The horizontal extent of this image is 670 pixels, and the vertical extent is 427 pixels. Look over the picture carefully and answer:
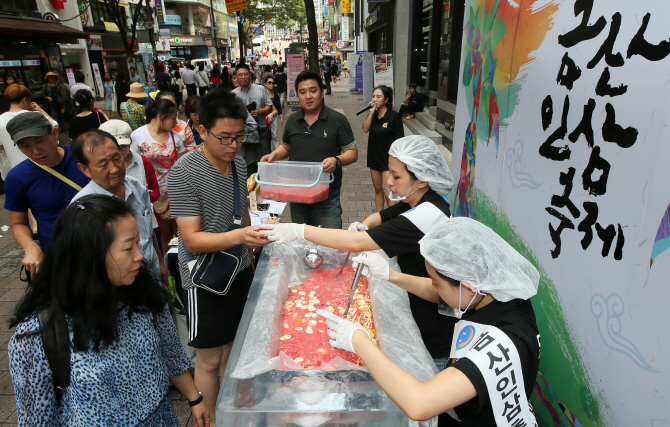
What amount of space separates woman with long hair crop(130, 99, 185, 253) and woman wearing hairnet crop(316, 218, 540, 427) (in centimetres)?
336

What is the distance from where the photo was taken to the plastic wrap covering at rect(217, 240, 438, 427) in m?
1.51

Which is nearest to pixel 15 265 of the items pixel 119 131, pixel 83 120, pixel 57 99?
pixel 83 120

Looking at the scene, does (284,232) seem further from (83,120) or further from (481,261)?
(83,120)

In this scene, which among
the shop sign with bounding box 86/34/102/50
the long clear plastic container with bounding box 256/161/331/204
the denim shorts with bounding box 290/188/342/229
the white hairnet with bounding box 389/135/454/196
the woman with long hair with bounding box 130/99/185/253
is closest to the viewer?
the white hairnet with bounding box 389/135/454/196

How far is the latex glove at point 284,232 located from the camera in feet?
7.20

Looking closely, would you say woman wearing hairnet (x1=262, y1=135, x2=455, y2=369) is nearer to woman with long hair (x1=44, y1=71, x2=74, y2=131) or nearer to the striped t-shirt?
the striped t-shirt

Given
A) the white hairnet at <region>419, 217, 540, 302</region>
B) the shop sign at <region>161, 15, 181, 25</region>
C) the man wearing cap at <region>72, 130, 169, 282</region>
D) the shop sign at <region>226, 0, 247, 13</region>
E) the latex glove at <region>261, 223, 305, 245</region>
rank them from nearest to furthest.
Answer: the white hairnet at <region>419, 217, 540, 302</region>
the latex glove at <region>261, 223, 305, 245</region>
the man wearing cap at <region>72, 130, 169, 282</region>
the shop sign at <region>226, 0, 247, 13</region>
the shop sign at <region>161, 15, 181, 25</region>

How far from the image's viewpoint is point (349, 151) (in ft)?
12.3

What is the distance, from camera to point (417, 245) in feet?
6.47

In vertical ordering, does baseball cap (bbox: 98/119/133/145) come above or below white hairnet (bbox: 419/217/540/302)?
above

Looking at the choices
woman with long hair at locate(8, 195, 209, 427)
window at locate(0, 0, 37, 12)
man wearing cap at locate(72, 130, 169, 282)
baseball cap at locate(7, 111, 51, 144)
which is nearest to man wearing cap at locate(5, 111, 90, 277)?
baseball cap at locate(7, 111, 51, 144)

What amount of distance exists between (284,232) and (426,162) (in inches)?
34.7

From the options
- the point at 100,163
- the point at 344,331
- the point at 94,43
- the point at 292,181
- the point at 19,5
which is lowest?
the point at 344,331

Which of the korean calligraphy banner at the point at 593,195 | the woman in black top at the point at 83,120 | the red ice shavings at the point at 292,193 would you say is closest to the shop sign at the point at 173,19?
the woman in black top at the point at 83,120
